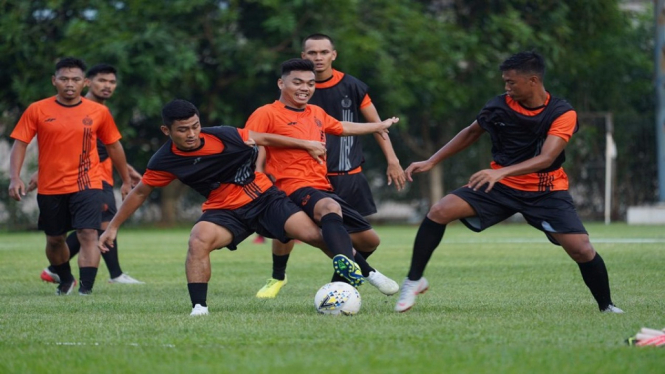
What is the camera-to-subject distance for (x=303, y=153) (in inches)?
326

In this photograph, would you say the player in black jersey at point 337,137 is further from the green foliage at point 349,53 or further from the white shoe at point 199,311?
the green foliage at point 349,53

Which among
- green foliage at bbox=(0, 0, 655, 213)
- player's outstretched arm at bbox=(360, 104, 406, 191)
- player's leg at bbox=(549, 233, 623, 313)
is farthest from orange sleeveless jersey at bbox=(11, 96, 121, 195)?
green foliage at bbox=(0, 0, 655, 213)

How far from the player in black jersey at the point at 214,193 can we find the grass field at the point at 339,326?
0.51 m

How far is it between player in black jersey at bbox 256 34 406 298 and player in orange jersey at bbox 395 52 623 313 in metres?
2.01

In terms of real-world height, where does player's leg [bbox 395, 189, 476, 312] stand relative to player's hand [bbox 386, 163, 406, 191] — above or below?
below

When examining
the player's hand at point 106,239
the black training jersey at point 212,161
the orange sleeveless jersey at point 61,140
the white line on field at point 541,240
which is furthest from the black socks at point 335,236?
the white line on field at point 541,240

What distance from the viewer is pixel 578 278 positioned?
33.9 feet

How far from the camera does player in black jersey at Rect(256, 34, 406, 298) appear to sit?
9.37 metres

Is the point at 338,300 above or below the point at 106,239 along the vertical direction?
below

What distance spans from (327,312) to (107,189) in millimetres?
4846

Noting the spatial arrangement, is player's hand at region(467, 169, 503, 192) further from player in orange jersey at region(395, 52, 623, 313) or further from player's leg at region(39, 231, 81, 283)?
player's leg at region(39, 231, 81, 283)

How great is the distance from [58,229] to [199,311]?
3.08m

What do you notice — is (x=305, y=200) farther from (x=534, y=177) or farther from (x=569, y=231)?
(x=569, y=231)

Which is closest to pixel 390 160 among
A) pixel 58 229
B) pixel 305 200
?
pixel 305 200
